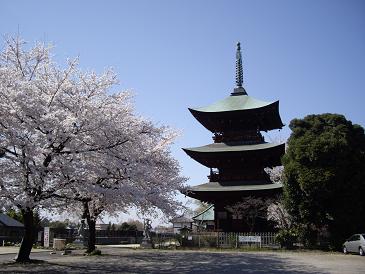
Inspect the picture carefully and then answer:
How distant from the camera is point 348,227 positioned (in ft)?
95.2

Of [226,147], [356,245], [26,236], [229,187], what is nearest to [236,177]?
[229,187]

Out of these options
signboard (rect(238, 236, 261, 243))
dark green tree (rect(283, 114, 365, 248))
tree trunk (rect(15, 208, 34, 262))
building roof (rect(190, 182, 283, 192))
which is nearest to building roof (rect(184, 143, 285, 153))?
building roof (rect(190, 182, 283, 192))

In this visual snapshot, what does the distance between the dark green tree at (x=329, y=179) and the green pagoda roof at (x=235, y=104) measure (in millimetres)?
10893

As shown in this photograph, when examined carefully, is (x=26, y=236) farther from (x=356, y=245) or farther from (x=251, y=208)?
(x=251, y=208)

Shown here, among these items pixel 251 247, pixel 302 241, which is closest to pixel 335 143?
pixel 302 241

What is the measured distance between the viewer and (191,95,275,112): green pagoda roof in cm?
4141

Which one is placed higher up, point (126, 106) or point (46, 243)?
point (126, 106)

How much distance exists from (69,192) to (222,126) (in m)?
27.6

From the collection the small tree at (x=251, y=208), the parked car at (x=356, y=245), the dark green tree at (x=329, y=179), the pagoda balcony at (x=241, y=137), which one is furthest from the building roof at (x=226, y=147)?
the parked car at (x=356, y=245)

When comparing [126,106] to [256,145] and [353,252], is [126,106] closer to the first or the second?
[353,252]

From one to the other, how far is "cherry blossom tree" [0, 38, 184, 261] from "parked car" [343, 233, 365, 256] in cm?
1298

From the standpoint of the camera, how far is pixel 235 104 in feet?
142

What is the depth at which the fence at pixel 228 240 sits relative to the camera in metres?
33.6

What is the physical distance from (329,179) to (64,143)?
18.8m
